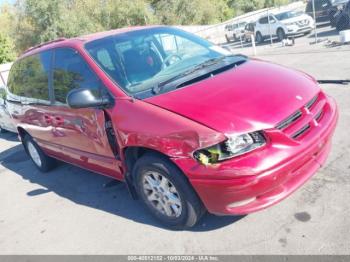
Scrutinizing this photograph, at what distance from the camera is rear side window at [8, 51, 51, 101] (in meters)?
4.93

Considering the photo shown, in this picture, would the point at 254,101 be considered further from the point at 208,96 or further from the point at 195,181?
the point at 195,181

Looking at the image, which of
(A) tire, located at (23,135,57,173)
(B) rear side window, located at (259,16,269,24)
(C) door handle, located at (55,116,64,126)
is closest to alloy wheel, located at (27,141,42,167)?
(A) tire, located at (23,135,57,173)

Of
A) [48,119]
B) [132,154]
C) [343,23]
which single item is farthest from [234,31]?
[132,154]

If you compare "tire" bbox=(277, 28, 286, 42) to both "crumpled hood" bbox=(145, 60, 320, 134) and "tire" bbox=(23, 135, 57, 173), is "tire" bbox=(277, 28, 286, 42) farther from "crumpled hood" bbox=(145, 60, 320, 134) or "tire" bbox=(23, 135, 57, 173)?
"crumpled hood" bbox=(145, 60, 320, 134)

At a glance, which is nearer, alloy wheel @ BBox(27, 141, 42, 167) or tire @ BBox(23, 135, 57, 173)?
tire @ BBox(23, 135, 57, 173)

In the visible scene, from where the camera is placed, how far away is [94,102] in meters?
3.61

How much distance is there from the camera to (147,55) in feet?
13.4

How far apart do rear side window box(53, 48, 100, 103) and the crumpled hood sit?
903 mm

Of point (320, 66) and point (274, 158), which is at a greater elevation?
point (274, 158)

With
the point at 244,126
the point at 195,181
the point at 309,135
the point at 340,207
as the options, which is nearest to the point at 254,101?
the point at 244,126

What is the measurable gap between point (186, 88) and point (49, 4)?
97.8ft

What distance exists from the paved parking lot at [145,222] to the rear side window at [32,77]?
4.49 ft

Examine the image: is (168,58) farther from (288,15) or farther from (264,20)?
(264,20)

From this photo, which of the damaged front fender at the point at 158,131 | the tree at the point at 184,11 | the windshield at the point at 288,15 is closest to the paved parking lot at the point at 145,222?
the damaged front fender at the point at 158,131
